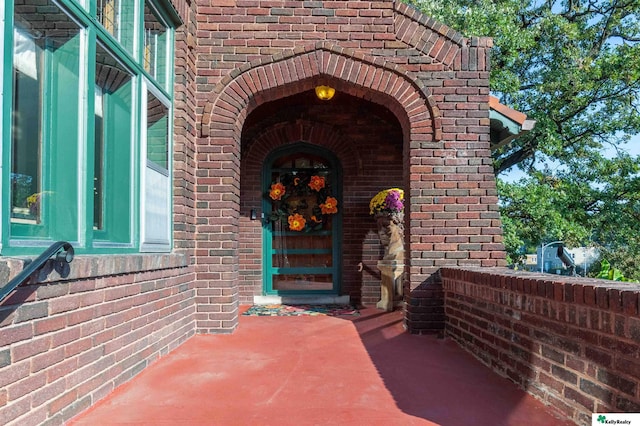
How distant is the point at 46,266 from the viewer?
2314 mm

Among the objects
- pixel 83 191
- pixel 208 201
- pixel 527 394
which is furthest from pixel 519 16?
pixel 83 191

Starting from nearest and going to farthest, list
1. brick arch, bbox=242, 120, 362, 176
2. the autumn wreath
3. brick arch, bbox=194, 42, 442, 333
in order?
1. brick arch, bbox=194, 42, 442, 333
2. brick arch, bbox=242, 120, 362, 176
3. the autumn wreath

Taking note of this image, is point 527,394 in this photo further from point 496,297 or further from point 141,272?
point 141,272

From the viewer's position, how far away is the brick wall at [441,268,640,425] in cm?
226

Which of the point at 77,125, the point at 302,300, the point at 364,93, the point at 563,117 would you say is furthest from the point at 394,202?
the point at 563,117

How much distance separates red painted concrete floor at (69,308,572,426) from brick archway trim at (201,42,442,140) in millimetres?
2349

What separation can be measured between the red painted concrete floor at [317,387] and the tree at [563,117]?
687 centimetres

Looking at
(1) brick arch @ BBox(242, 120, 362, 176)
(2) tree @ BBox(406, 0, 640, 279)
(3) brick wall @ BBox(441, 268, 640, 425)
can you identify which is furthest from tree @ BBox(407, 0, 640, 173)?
(3) brick wall @ BBox(441, 268, 640, 425)

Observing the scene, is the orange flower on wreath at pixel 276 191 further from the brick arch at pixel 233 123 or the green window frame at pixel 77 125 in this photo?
the green window frame at pixel 77 125

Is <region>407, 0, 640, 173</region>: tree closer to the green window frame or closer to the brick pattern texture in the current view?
the brick pattern texture

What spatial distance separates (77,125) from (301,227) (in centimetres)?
505

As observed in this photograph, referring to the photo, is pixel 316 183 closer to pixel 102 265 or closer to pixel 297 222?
pixel 297 222

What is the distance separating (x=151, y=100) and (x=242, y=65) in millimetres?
1419

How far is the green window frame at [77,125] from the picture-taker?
227cm
